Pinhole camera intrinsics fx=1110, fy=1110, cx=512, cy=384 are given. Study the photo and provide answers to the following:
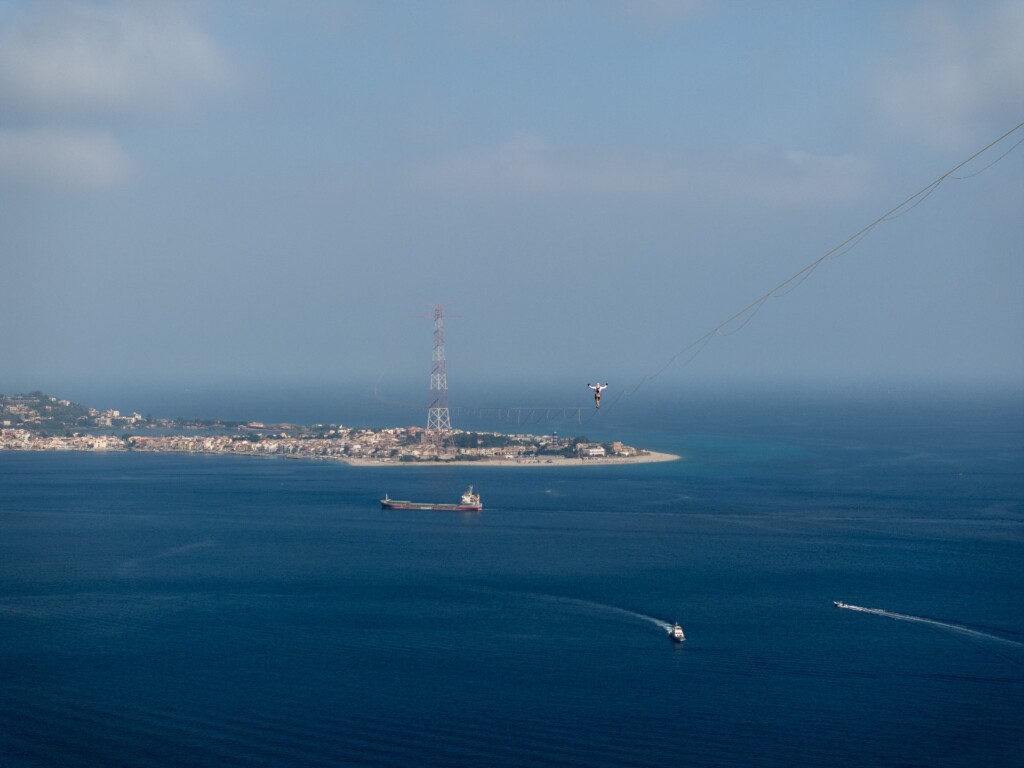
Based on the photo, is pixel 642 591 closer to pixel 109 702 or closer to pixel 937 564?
pixel 937 564

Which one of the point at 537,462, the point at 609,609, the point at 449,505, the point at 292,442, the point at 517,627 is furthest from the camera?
the point at 292,442

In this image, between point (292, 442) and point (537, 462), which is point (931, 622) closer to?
point (537, 462)

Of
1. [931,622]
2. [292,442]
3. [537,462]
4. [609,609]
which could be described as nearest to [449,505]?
[609,609]

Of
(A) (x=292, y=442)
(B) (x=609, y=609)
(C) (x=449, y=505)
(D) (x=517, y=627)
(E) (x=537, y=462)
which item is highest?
(A) (x=292, y=442)

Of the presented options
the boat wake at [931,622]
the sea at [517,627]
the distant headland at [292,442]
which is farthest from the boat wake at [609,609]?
the distant headland at [292,442]

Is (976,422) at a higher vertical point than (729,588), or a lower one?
higher

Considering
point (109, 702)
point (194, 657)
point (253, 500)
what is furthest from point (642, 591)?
point (253, 500)

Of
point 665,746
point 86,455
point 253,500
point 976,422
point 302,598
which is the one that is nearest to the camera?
point 665,746
